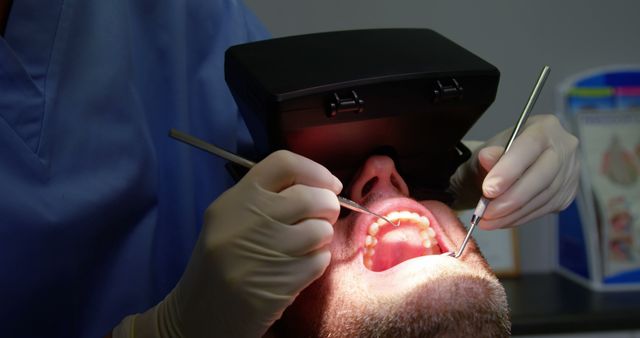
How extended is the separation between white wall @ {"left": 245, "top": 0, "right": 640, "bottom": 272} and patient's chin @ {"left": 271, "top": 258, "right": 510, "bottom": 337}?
43.2 inches

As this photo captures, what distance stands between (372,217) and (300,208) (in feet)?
0.47

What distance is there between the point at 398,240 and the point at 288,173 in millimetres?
233

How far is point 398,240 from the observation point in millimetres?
913

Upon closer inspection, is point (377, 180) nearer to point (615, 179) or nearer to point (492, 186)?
point (492, 186)

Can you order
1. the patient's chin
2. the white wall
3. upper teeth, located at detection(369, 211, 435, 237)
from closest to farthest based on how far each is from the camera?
the patient's chin < upper teeth, located at detection(369, 211, 435, 237) < the white wall

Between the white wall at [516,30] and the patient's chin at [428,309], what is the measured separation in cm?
110

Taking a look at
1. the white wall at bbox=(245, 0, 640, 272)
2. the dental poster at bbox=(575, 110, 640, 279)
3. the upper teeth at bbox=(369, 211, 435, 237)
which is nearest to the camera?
the upper teeth at bbox=(369, 211, 435, 237)

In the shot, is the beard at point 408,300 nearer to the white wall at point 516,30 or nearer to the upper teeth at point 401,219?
the upper teeth at point 401,219

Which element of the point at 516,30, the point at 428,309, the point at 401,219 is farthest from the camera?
the point at 516,30

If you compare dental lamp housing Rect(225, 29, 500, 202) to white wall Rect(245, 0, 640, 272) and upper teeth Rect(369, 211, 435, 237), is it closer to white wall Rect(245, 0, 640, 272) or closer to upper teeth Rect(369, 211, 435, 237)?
upper teeth Rect(369, 211, 435, 237)

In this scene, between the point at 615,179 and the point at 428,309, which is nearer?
the point at 428,309

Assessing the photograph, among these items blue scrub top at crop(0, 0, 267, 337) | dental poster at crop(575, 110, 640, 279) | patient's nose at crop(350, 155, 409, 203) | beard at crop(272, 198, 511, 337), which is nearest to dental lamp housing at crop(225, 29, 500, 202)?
patient's nose at crop(350, 155, 409, 203)

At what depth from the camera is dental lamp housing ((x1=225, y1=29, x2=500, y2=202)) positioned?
759mm

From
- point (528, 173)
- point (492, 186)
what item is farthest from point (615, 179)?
point (492, 186)
